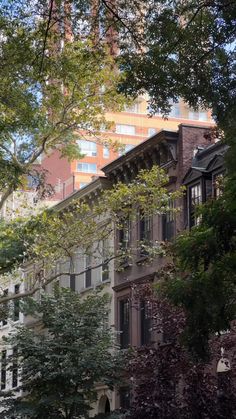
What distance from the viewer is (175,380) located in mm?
22422

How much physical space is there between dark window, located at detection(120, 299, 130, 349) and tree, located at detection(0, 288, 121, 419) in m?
8.21

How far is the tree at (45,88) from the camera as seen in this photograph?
1681 cm

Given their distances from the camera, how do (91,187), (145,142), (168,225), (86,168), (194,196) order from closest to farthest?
(194,196), (168,225), (145,142), (91,187), (86,168)

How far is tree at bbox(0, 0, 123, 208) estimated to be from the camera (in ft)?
55.2

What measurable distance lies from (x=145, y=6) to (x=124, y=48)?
2.69ft

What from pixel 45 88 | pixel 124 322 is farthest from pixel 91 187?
pixel 45 88

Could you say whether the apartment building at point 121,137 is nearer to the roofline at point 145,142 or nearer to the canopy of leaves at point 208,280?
the roofline at point 145,142

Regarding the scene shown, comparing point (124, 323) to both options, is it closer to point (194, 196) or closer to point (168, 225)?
point (168, 225)

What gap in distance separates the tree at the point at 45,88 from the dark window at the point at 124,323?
10.3 meters

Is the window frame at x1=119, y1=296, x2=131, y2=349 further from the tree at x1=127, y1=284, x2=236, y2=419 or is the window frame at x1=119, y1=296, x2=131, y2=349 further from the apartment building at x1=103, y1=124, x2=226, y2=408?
the tree at x1=127, y1=284, x2=236, y2=419

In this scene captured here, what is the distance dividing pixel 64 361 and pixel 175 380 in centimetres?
504

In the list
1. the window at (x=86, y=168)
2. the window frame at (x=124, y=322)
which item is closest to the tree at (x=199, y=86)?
the window frame at (x=124, y=322)

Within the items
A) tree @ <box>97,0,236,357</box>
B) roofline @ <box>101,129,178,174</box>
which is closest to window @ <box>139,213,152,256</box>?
roofline @ <box>101,129,178,174</box>

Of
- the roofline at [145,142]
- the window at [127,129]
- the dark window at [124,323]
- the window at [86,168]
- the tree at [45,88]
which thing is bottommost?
the dark window at [124,323]
